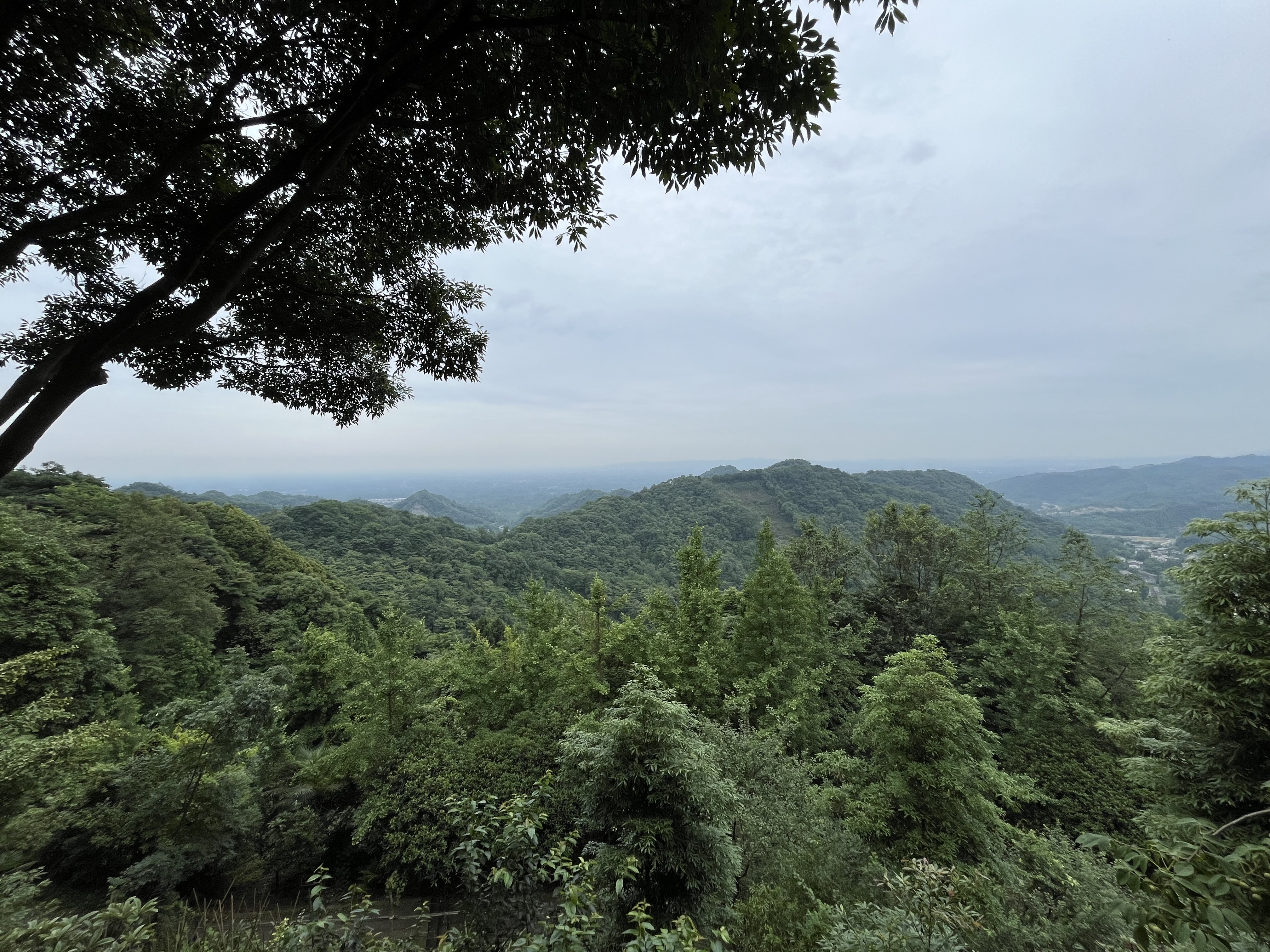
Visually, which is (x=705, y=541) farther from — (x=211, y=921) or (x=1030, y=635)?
(x=211, y=921)

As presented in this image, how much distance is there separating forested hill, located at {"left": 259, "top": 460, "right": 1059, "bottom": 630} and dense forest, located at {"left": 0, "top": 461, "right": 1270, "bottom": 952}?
15.5 meters

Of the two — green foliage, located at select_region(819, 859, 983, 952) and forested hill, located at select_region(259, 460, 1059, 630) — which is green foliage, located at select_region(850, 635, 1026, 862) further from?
forested hill, located at select_region(259, 460, 1059, 630)

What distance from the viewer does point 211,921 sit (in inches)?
129

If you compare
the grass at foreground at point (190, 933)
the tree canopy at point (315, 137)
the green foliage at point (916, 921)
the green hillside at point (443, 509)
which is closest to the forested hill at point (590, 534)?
the green foliage at point (916, 921)

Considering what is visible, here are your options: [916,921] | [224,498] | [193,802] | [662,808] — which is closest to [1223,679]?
[916,921]

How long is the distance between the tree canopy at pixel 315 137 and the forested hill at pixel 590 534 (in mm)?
31719

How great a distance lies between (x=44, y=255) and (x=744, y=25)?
5.08m

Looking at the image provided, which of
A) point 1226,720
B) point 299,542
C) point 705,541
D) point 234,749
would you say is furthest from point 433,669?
point 705,541

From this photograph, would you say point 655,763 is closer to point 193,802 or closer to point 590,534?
point 193,802

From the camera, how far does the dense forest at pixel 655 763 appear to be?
3.50m

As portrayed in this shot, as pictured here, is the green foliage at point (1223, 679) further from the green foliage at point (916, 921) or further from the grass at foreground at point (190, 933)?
the grass at foreground at point (190, 933)

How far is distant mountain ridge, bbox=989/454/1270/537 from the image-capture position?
94.2m

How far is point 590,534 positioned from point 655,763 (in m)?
69.7

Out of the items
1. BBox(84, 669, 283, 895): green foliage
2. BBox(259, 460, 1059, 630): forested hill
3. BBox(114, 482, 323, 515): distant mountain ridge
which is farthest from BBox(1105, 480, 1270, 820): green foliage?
BBox(114, 482, 323, 515): distant mountain ridge
